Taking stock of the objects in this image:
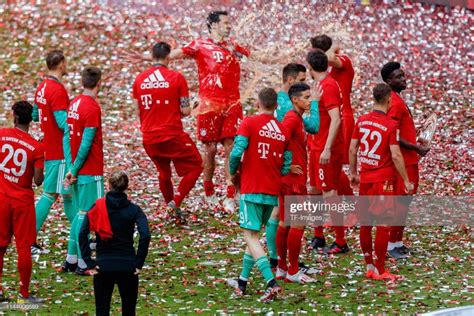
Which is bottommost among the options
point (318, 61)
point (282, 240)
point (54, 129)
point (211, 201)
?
point (282, 240)

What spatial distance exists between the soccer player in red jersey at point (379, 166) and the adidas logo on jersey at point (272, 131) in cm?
116

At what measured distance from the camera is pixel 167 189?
14164mm

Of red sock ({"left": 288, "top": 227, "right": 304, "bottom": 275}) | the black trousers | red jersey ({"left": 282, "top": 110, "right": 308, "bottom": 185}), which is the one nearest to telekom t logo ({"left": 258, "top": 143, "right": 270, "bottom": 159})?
red jersey ({"left": 282, "top": 110, "right": 308, "bottom": 185})

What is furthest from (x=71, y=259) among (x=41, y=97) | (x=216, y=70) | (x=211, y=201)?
(x=216, y=70)

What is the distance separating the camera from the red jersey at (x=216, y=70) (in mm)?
14594

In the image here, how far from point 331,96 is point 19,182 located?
3575 mm

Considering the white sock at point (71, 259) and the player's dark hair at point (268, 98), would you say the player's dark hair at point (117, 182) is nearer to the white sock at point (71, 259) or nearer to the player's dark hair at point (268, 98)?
the player's dark hair at point (268, 98)

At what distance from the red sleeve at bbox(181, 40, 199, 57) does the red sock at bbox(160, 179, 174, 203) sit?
5.70ft

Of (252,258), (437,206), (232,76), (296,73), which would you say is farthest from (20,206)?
(437,206)

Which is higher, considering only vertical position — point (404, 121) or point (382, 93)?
point (382, 93)

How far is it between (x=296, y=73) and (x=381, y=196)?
5.30 feet

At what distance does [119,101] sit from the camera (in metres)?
20.1

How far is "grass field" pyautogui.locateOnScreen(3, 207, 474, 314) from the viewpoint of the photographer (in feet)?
35.8

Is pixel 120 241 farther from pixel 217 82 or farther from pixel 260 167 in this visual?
pixel 217 82
